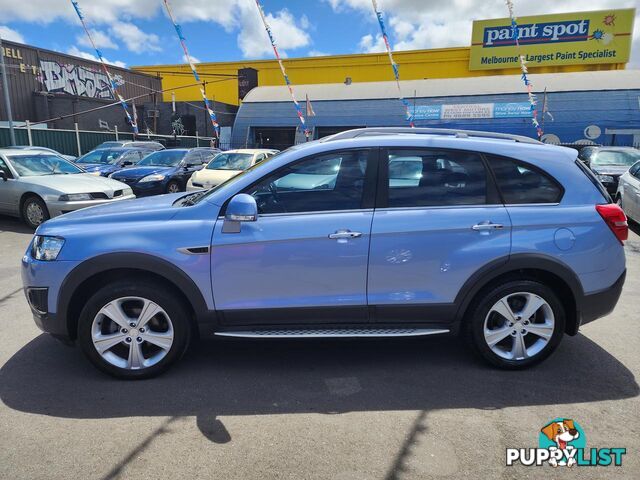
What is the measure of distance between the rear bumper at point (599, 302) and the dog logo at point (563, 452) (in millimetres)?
920

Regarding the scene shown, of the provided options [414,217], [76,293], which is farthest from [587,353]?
[76,293]

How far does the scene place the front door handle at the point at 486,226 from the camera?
3143 millimetres

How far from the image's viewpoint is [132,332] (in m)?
3.17

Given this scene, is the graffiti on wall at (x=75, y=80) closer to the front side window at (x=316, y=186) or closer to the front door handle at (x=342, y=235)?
the front side window at (x=316, y=186)

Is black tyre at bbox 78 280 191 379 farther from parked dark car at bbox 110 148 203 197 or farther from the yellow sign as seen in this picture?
the yellow sign

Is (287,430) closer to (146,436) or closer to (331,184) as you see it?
(146,436)

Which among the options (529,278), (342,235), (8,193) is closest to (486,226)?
(529,278)

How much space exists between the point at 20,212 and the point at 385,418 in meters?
8.68

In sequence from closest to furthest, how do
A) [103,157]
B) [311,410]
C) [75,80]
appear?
[311,410] < [103,157] < [75,80]

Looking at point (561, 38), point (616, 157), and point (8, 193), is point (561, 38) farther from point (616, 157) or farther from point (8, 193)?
point (8, 193)

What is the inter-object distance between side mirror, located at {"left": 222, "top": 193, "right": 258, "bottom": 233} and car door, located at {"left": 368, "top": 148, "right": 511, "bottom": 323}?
842 millimetres

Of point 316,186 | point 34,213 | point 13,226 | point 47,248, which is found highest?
point 316,186

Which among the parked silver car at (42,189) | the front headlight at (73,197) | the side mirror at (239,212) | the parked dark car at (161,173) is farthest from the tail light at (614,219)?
the parked dark car at (161,173)

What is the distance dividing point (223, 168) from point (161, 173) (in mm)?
1835
